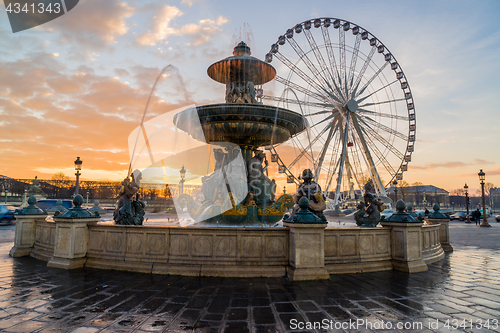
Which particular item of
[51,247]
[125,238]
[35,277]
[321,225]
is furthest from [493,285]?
[51,247]

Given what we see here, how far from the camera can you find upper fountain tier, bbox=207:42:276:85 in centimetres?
1225

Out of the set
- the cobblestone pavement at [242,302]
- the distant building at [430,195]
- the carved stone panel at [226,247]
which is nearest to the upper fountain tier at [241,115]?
the carved stone panel at [226,247]

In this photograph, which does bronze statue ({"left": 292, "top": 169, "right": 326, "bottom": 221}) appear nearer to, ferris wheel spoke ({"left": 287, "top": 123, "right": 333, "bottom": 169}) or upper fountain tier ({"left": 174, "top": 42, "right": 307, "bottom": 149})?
upper fountain tier ({"left": 174, "top": 42, "right": 307, "bottom": 149})

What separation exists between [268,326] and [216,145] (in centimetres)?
918

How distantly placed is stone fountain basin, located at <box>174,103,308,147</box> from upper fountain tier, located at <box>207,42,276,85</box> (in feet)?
10.1

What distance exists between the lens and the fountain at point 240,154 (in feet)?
33.2

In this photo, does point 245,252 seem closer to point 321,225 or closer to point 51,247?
point 321,225

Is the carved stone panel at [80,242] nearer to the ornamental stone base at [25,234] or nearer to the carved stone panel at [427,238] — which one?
the ornamental stone base at [25,234]

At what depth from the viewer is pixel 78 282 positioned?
4965 millimetres

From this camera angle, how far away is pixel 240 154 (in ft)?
38.0

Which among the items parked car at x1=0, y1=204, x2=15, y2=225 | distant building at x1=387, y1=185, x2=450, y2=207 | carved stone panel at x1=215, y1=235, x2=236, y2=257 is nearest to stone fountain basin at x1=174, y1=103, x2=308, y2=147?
carved stone panel at x1=215, y1=235, x2=236, y2=257

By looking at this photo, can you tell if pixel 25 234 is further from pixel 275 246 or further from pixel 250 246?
pixel 275 246

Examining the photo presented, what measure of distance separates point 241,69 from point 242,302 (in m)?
10.4

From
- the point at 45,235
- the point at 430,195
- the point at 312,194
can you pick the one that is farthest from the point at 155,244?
the point at 430,195
